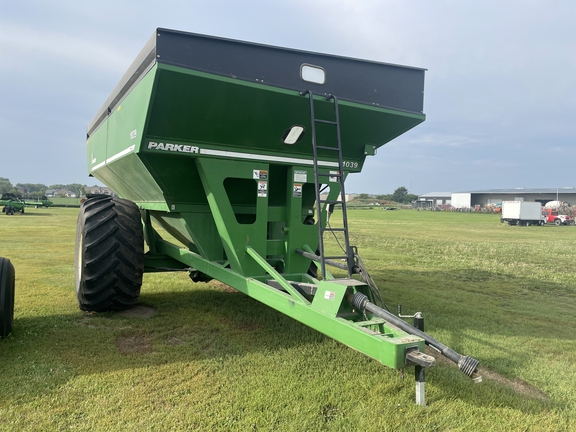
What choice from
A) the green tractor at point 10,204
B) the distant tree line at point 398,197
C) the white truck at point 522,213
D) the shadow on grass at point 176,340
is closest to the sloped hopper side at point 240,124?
the shadow on grass at point 176,340

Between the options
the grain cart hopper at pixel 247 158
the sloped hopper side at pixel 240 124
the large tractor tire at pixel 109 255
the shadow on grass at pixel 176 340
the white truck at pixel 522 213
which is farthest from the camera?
the white truck at pixel 522 213

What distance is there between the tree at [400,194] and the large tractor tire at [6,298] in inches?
4785

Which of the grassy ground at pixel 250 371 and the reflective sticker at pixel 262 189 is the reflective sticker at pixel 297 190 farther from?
the grassy ground at pixel 250 371

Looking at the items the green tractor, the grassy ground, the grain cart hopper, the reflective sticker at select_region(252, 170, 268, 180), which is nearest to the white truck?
the grassy ground

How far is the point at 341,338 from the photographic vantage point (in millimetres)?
3002

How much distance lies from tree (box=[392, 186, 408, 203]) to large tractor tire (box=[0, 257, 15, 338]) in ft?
399

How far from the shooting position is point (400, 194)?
12275 cm

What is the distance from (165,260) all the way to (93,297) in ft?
3.89

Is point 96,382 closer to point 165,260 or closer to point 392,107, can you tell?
point 165,260

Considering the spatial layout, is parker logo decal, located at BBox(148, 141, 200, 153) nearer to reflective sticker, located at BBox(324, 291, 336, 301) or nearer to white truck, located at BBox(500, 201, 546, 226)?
reflective sticker, located at BBox(324, 291, 336, 301)

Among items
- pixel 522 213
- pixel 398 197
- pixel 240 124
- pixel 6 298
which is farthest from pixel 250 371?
pixel 398 197

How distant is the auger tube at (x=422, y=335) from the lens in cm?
259

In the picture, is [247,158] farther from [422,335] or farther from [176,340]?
[422,335]

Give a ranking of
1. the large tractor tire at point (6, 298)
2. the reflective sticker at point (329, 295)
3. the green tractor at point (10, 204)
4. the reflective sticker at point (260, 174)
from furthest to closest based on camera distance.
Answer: the green tractor at point (10, 204) → the reflective sticker at point (260, 174) → the large tractor tire at point (6, 298) → the reflective sticker at point (329, 295)
